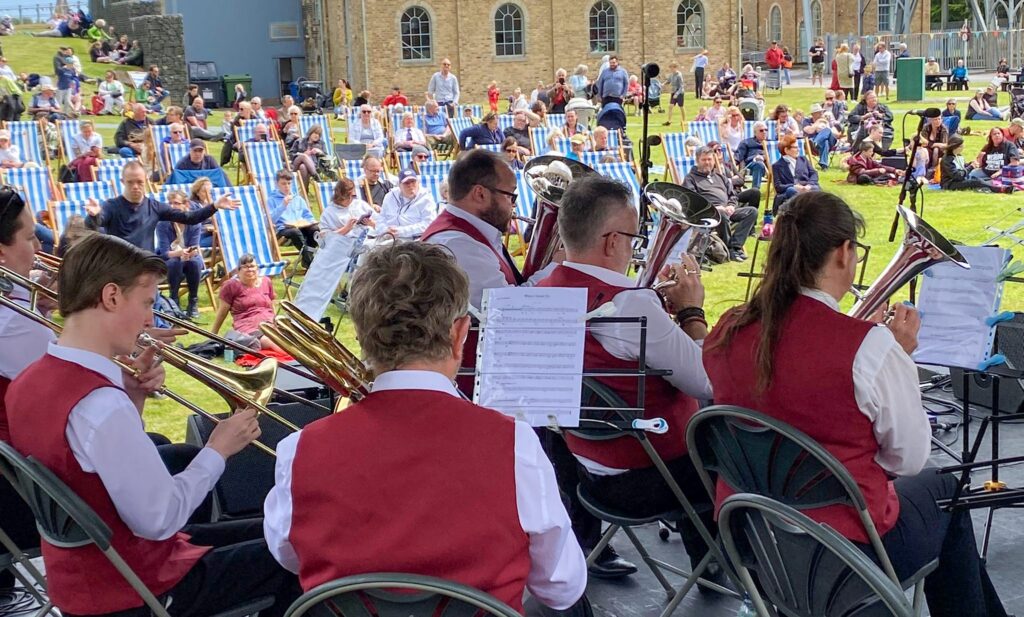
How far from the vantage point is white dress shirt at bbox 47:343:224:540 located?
2.54 m

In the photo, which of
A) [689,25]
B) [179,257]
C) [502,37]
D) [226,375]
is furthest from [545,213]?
[689,25]

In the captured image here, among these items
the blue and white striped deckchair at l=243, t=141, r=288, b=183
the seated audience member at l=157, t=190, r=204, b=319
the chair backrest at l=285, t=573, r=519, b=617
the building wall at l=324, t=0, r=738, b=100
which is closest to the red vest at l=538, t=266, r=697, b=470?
the chair backrest at l=285, t=573, r=519, b=617

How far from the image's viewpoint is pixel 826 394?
9.12 feet

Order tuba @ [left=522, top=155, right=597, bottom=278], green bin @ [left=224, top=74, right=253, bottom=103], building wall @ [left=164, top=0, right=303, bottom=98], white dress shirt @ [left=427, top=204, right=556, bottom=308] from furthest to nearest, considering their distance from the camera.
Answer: building wall @ [left=164, top=0, right=303, bottom=98] → green bin @ [left=224, top=74, right=253, bottom=103] → tuba @ [left=522, top=155, right=597, bottom=278] → white dress shirt @ [left=427, top=204, right=556, bottom=308]

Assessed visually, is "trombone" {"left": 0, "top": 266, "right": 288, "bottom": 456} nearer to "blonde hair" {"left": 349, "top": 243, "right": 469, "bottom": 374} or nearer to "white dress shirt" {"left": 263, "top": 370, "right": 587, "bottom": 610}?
"white dress shirt" {"left": 263, "top": 370, "right": 587, "bottom": 610}

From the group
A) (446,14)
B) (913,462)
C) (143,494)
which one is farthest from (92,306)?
(446,14)

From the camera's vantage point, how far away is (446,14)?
33188 millimetres

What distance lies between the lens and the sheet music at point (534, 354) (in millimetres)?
2873

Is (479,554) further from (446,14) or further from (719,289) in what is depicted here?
(446,14)

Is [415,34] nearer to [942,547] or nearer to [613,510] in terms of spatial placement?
[613,510]

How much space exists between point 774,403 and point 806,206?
1.65 ft

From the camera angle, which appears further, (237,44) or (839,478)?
(237,44)

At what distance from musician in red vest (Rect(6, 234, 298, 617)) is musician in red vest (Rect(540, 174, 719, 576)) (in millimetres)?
1061

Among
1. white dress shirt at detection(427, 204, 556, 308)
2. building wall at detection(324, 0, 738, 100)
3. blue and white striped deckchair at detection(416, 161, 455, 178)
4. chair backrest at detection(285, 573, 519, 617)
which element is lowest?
chair backrest at detection(285, 573, 519, 617)
